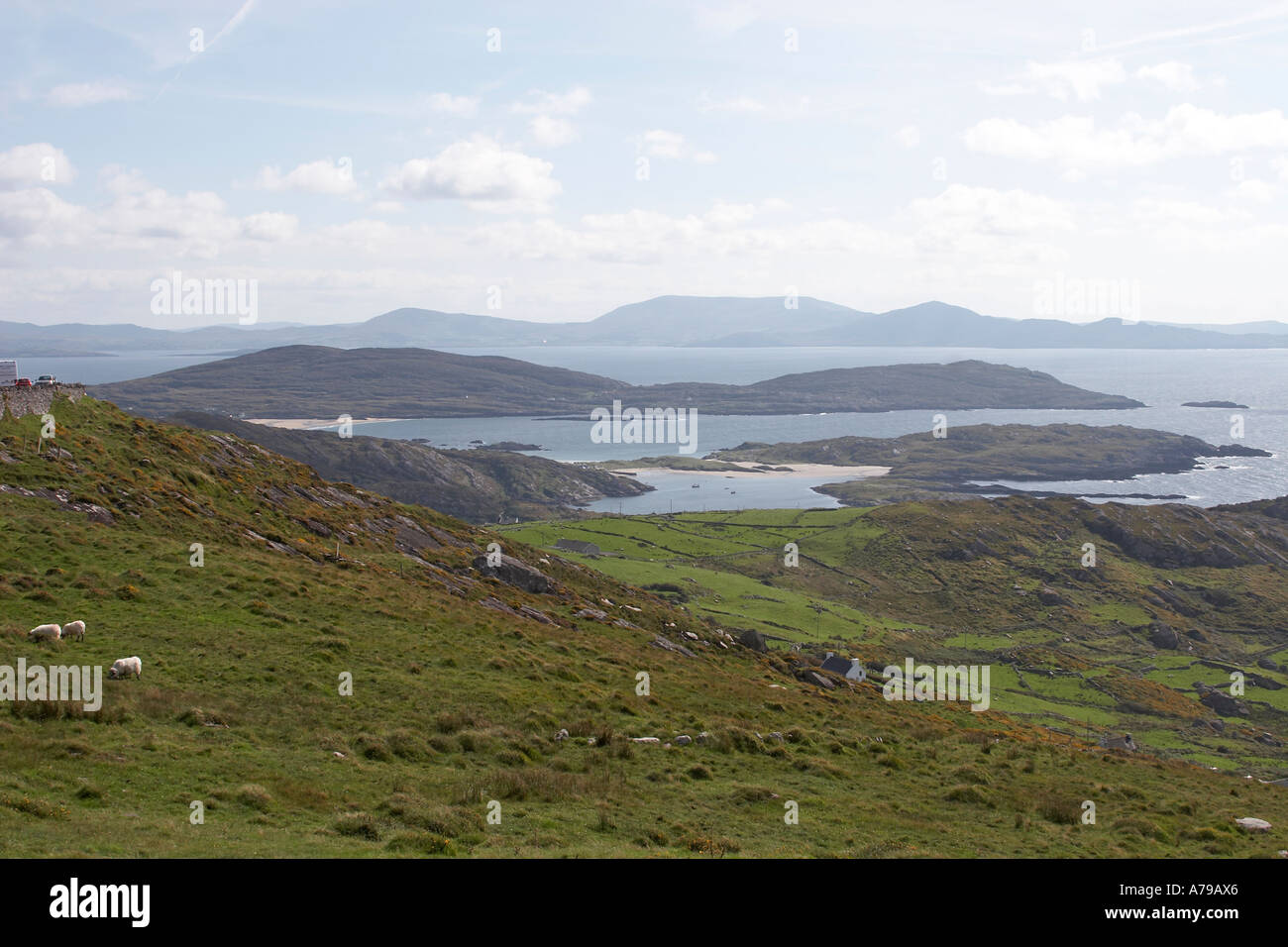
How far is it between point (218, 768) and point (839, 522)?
127877mm

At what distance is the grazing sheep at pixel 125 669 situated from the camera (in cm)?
2222

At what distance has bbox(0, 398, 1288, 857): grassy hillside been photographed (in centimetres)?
1648

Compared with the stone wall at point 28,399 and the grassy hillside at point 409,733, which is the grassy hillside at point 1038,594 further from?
the stone wall at point 28,399

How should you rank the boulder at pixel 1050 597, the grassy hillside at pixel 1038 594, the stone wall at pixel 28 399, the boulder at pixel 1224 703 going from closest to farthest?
1. the stone wall at pixel 28 399
2. the grassy hillside at pixel 1038 594
3. the boulder at pixel 1224 703
4. the boulder at pixel 1050 597

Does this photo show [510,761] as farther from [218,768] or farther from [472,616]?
[472,616]

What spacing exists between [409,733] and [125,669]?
23.8 ft

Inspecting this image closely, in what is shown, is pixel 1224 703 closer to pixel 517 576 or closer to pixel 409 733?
pixel 517 576

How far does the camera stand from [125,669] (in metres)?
22.3

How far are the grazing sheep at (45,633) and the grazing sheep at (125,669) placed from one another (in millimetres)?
2190

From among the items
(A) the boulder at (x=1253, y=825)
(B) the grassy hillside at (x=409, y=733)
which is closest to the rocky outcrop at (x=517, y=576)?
(B) the grassy hillside at (x=409, y=733)

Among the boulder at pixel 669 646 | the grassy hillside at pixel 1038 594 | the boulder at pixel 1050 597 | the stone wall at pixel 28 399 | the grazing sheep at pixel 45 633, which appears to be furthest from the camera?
the boulder at pixel 1050 597

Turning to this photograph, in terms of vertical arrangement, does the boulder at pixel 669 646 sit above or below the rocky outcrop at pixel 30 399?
below

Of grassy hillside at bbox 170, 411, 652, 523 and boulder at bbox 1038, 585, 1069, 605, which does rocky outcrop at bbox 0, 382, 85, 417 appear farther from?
grassy hillside at bbox 170, 411, 652, 523
